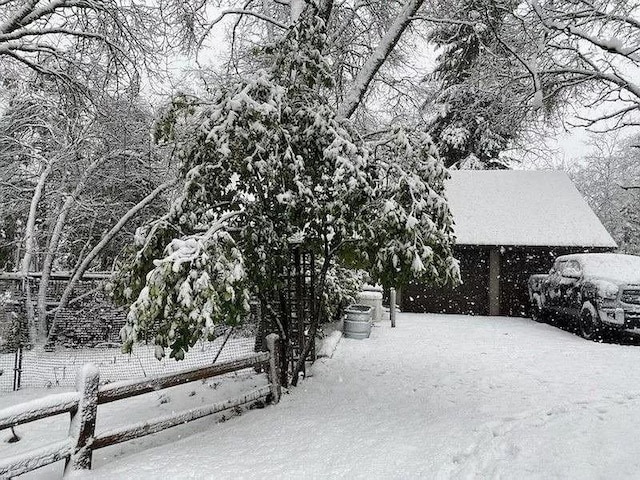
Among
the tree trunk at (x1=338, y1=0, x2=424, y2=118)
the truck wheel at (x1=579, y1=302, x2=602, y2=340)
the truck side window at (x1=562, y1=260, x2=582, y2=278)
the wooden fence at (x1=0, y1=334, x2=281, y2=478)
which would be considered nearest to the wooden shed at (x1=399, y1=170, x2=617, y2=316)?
the truck side window at (x1=562, y1=260, x2=582, y2=278)

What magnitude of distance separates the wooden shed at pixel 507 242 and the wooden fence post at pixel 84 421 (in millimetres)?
12589

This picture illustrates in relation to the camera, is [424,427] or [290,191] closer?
[424,427]

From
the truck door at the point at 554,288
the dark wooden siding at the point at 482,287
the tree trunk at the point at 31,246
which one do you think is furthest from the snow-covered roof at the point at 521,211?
the tree trunk at the point at 31,246

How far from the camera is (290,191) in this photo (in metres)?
5.73

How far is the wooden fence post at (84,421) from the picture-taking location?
399cm

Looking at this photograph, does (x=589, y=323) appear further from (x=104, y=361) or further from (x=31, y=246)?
(x=31, y=246)

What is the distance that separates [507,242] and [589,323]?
4.46m

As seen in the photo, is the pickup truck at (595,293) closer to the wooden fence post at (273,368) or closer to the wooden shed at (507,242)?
the wooden shed at (507,242)

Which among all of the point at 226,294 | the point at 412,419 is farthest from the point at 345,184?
the point at 412,419

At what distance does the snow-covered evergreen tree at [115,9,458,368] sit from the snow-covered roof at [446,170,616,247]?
9.79 metres

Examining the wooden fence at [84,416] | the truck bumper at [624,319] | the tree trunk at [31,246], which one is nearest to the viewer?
the wooden fence at [84,416]

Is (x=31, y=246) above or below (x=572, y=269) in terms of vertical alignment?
above

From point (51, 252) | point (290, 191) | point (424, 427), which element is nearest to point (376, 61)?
point (290, 191)

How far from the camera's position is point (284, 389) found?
6.68 meters
